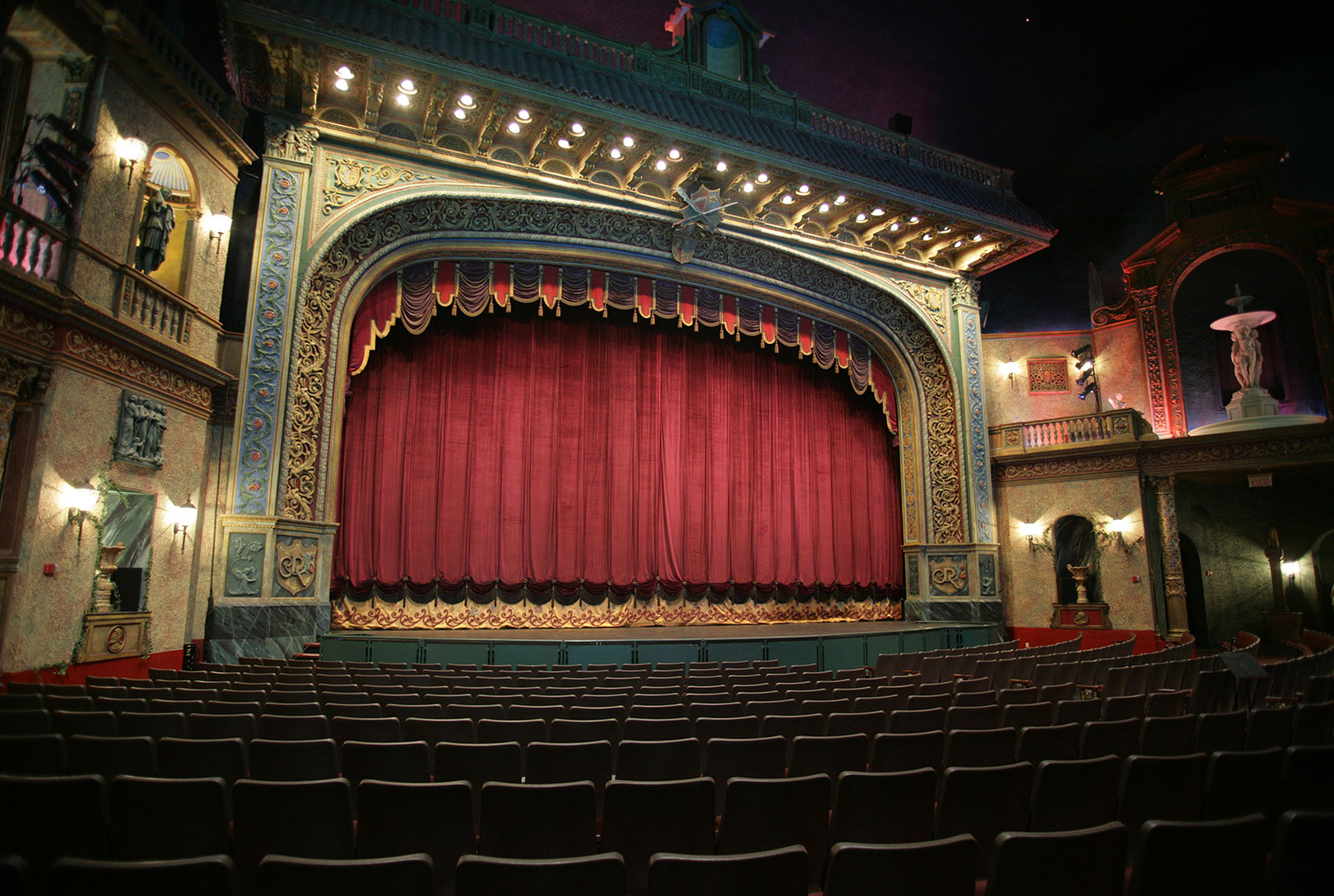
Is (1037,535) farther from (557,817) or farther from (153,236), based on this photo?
(153,236)

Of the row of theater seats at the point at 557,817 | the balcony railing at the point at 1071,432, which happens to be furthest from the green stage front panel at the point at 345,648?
the balcony railing at the point at 1071,432

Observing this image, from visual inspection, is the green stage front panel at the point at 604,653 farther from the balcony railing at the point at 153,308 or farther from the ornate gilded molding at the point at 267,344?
the balcony railing at the point at 153,308

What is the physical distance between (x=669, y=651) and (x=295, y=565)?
16.7 feet

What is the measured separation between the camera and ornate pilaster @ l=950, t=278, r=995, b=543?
1500 cm

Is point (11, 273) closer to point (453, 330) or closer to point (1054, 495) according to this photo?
point (453, 330)

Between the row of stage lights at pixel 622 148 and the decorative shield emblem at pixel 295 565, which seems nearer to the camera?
the decorative shield emblem at pixel 295 565

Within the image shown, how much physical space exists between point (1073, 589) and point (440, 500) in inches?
497

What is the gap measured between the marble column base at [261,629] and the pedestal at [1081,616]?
13.0 metres

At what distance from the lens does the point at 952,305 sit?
15742 millimetres

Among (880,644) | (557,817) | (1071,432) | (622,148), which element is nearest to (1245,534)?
(1071,432)

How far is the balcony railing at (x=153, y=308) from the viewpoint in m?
8.06

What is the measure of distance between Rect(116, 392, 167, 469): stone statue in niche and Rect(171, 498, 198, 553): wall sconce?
0.63m

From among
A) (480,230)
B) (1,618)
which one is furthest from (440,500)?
(1,618)

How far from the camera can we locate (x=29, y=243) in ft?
22.3
